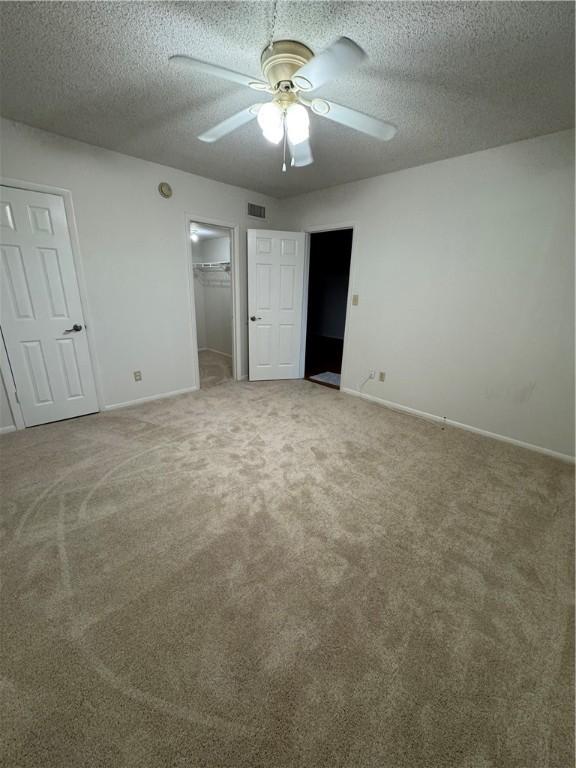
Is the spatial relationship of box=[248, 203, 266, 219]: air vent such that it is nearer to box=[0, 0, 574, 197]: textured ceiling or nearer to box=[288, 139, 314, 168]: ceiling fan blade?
box=[0, 0, 574, 197]: textured ceiling

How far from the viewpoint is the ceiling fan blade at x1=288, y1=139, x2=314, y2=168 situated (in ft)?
6.03

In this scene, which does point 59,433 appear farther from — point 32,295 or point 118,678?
point 118,678

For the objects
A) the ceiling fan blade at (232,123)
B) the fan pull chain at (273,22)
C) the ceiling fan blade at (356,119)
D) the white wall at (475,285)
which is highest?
the fan pull chain at (273,22)

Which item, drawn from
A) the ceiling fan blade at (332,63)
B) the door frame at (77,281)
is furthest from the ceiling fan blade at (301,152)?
the door frame at (77,281)

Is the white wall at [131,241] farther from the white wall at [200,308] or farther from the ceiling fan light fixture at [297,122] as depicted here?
the white wall at [200,308]

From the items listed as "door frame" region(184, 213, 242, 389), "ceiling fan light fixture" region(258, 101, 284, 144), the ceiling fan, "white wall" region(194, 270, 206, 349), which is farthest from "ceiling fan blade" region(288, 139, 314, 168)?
"white wall" region(194, 270, 206, 349)

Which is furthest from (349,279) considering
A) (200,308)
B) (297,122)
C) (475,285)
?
(200,308)

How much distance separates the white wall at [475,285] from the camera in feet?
7.88

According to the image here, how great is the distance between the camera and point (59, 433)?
275 cm

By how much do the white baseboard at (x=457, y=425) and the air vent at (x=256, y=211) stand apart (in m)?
2.61

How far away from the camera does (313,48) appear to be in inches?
60.9

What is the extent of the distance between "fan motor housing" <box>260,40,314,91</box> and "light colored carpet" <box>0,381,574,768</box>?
7.67ft

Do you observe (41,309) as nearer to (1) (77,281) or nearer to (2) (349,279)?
(1) (77,281)

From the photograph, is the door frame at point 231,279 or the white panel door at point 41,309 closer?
the white panel door at point 41,309
